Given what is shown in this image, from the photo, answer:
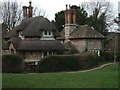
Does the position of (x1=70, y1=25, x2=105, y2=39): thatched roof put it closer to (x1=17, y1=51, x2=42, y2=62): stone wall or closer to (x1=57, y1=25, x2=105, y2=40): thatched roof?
(x1=57, y1=25, x2=105, y2=40): thatched roof

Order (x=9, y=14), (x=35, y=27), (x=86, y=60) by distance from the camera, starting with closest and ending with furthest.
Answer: (x=86, y=60), (x=35, y=27), (x=9, y=14)

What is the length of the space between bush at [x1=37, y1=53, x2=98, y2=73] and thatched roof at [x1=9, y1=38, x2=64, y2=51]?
468 cm

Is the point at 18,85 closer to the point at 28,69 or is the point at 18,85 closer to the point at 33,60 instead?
the point at 28,69

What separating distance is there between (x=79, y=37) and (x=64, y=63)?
12.8m

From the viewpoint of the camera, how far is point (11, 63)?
83.2 ft

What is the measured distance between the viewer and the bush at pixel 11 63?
82.6 ft

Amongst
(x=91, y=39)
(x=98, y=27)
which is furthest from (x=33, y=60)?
(x=98, y=27)

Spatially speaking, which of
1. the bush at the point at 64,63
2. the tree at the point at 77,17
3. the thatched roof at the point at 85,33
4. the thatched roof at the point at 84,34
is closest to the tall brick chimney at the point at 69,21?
the thatched roof at the point at 84,34

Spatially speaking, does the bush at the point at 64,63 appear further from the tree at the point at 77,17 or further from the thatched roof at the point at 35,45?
the tree at the point at 77,17

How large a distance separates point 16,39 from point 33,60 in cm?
394

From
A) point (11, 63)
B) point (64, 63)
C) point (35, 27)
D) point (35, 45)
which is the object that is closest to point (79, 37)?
point (35, 27)

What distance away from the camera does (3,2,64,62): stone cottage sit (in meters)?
32.9

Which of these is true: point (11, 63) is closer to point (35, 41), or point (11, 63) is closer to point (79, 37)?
point (35, 41)

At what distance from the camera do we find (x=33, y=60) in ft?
110
